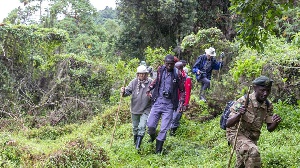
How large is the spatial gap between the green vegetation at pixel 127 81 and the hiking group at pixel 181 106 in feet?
1.75

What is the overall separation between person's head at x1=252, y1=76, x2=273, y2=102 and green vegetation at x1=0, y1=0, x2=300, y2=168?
1.10 metres

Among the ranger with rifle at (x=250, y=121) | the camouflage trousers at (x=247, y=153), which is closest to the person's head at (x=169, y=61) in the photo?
the ranger with rifle at (x=250, y=121)

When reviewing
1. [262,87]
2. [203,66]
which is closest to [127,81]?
[203,66]

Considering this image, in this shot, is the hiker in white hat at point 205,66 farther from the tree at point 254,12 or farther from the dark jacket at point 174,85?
the tree at point 254,12

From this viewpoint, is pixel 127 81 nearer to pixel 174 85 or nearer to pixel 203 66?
pixel 203 66

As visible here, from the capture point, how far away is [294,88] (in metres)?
9.38

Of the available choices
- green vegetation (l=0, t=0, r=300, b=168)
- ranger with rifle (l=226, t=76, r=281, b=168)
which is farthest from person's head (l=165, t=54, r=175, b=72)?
ranger with rifle (l=226, t=76, r=281, b=168)

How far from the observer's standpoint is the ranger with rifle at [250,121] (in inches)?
199

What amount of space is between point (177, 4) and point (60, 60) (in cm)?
812

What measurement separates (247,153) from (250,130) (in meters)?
0.47

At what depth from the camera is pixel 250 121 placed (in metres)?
5.33

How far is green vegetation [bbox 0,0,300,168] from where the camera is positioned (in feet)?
22.3

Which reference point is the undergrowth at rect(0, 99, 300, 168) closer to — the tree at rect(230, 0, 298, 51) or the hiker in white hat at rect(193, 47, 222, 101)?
the hiker in white hat at rect(193, 47, 222, 101)

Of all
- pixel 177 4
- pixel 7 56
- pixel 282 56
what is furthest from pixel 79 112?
pixel 177 4
